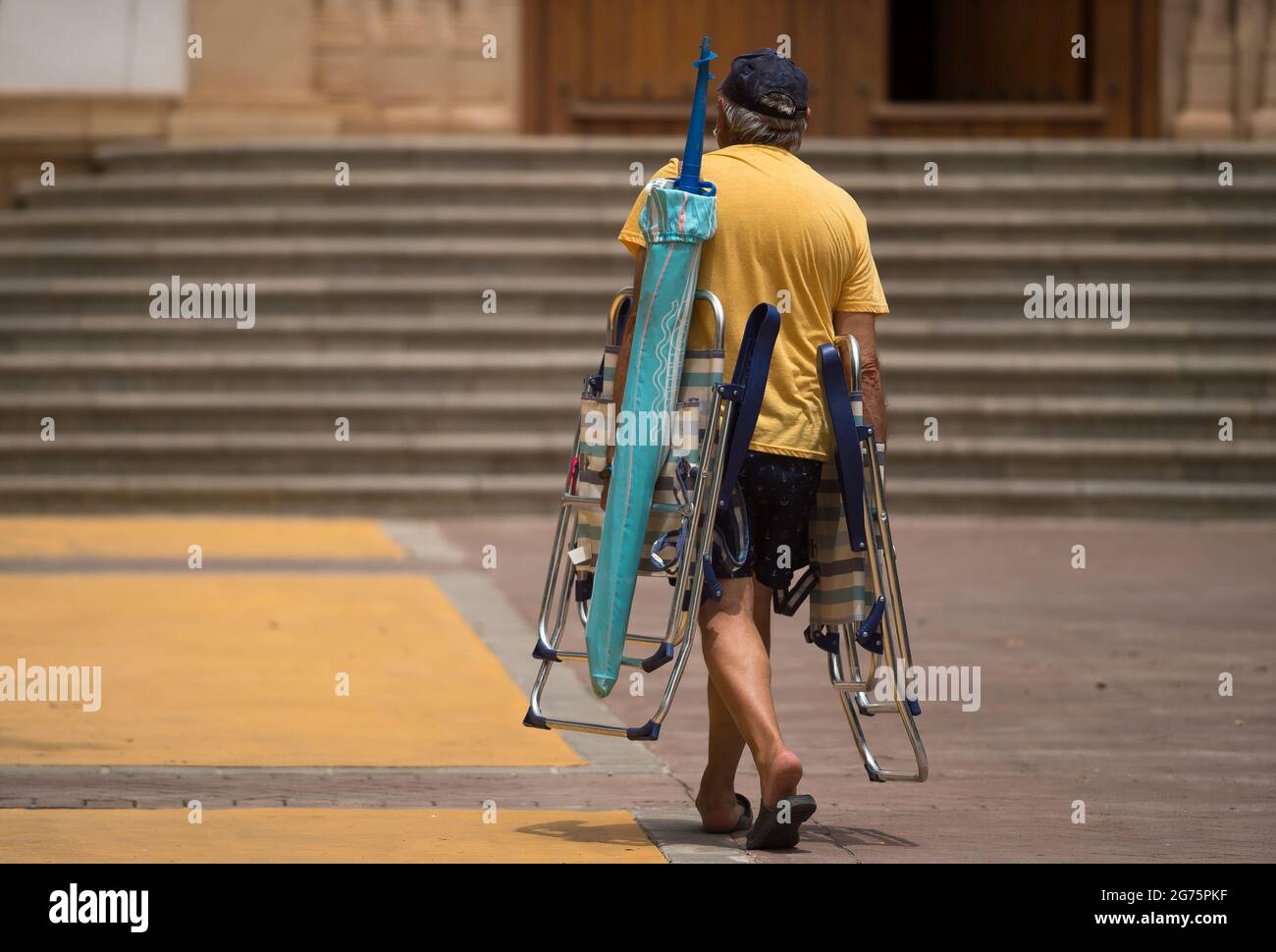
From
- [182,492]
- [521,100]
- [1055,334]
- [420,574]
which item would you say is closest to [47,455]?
[182,492]

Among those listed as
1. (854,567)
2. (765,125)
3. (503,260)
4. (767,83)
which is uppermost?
(767,83)

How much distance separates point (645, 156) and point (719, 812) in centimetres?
1164

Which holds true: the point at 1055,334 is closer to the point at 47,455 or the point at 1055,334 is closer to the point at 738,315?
the point at 47,455

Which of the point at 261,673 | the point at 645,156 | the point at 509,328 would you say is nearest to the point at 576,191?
the point at 645,156

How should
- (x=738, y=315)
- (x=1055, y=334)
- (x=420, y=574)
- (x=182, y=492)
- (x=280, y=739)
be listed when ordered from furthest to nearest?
(x=1055, y=334) → (x=182, y=492) → (x=420, y=574) → (x=280, y=739) → (x=738, y=315)

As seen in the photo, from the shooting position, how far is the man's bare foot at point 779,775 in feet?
17.5

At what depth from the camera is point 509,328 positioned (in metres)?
15.6

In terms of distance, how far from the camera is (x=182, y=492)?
48.1 ft

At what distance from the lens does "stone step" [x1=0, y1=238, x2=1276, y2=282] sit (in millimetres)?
15977

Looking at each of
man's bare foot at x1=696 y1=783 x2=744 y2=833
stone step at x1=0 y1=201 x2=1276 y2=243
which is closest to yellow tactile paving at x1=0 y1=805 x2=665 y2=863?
man's bare foot at x1=696 y1=783 x2=744 y2=833

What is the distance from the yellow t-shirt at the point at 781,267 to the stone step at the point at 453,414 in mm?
9484

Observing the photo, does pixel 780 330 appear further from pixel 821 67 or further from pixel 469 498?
pixel 821 67

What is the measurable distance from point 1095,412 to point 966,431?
904 millimetres

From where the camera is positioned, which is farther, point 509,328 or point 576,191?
point 576,191
